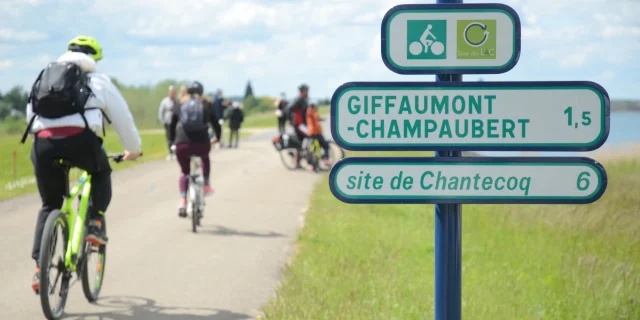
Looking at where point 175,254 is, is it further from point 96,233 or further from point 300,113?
point 300,113

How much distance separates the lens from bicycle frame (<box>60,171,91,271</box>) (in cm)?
574

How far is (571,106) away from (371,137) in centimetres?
83

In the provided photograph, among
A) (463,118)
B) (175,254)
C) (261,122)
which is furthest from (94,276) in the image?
(261,122)

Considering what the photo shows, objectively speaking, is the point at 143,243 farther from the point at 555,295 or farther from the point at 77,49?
the point at 555,295

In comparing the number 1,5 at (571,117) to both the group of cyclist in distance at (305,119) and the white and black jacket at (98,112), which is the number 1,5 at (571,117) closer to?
the white and black jacket at (98,112)

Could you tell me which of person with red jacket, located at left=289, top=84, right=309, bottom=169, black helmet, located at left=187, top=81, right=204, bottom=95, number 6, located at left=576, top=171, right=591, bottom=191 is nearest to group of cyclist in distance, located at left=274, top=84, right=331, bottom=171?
person with red jacket, located at left=289, top=84, right=309, bottom=169

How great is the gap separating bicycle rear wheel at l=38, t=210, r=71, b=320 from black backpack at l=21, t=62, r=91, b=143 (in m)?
0.64

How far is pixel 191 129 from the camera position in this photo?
33.1ft

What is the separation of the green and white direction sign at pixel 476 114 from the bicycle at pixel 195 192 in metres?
6.66

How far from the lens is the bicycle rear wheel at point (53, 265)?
210 inches

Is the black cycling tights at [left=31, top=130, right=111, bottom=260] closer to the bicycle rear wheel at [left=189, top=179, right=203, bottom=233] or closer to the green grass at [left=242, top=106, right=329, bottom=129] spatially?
the bicycle rear wheel at [left=189, top=179, right=203, bottom=233]

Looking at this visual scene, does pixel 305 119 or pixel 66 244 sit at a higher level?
pixel 66 244

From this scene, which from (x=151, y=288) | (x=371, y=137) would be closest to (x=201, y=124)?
(x=151, y=288)

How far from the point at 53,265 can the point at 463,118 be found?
3141 millimetres
